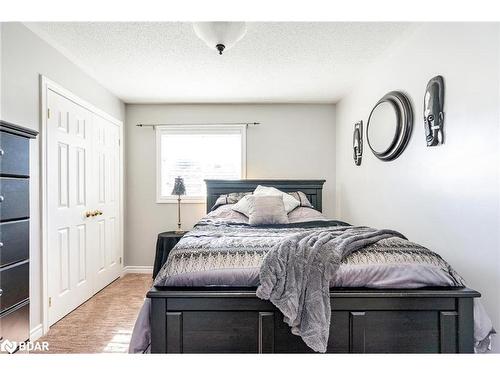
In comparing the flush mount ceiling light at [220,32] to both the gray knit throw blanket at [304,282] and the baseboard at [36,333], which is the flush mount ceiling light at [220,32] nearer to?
the gray knit throw blanket at [304,282]

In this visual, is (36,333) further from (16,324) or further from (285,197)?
(285,197)

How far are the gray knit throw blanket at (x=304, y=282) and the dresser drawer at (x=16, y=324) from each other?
4.72 feet

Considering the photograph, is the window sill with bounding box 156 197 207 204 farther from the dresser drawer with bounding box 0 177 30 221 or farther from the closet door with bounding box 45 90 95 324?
the dresser drawer with bounding box 0 177 30 221

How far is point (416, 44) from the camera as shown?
2.22 meters

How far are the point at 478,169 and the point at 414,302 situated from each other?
2.63 ft

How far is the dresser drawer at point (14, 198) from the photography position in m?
1.63

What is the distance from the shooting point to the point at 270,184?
383 cm

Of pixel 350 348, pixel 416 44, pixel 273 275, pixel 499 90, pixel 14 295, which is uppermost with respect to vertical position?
pixel 416 44

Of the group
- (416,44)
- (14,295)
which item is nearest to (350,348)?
(14,295)

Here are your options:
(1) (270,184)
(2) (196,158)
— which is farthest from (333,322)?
(2) (196,158)

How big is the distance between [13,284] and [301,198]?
2814mm

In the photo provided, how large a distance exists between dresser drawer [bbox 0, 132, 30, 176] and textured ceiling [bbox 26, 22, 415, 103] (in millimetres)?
1013
